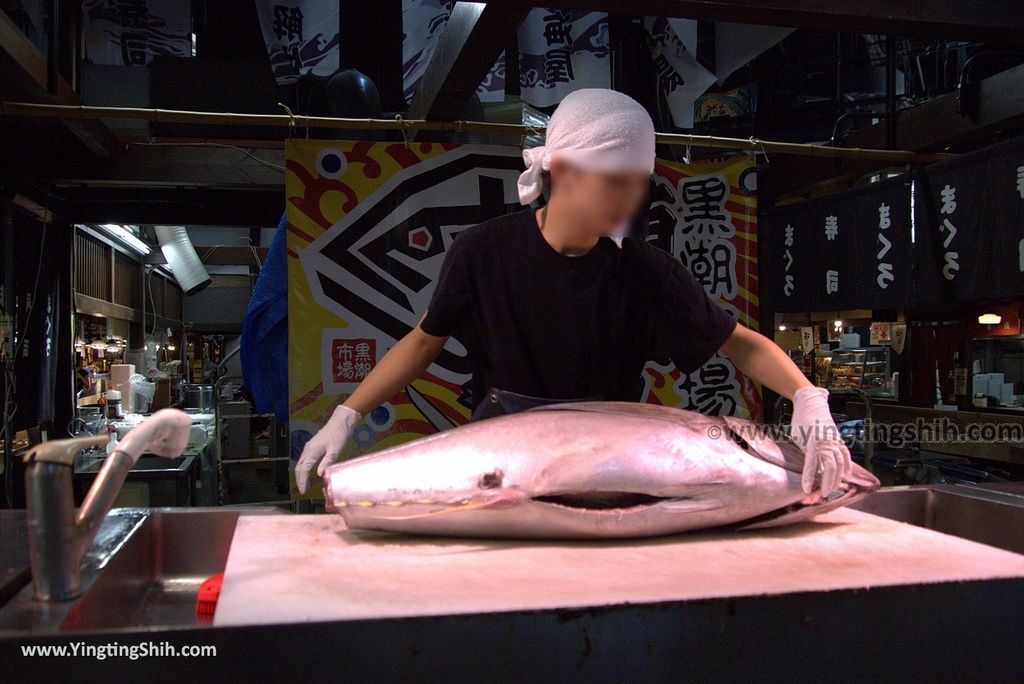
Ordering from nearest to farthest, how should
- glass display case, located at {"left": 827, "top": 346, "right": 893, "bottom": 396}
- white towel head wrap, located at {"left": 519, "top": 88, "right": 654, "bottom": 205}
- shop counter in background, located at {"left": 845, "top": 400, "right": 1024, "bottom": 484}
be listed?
white towel head wrap, located at {"left": 519, "top": 88, "right": 654, "bottom": 205} < shop counter in background, located at {"left": 845, "top": 400, "right": 1024, "bottom": 484} < glass display case, located at {"left": 827, "top": 346, "right": 893, "bottom": 396}

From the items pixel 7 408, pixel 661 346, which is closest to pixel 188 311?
pixel 7 408

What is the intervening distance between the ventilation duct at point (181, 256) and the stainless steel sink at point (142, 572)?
34.5ft

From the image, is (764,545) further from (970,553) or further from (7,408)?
(7,408)

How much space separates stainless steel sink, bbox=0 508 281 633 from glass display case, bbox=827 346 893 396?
469 inches

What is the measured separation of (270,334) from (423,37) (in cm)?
286

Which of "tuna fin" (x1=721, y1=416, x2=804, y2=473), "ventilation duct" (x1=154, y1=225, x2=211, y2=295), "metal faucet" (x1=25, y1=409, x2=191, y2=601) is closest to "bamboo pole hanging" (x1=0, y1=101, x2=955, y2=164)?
"tuna fin" (x1=721, y1=416, x2=804, y2=473)

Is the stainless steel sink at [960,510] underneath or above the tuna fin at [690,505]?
underneath

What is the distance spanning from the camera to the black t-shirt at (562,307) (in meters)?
2.37

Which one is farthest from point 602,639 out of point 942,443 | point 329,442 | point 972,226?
point 942,443

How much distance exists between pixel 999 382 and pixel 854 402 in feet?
5.97

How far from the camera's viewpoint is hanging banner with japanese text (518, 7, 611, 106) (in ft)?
21.1

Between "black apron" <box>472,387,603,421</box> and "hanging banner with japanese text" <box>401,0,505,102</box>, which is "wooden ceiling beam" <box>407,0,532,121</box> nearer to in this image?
"hanging banner with japanese text" <box>401,0,505,102</box>

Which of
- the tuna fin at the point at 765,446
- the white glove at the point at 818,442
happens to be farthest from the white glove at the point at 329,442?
the white glove at the point at 818,442

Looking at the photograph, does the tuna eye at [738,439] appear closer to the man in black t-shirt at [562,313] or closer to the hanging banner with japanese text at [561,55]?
the man in black t-shirt at [562,313]
